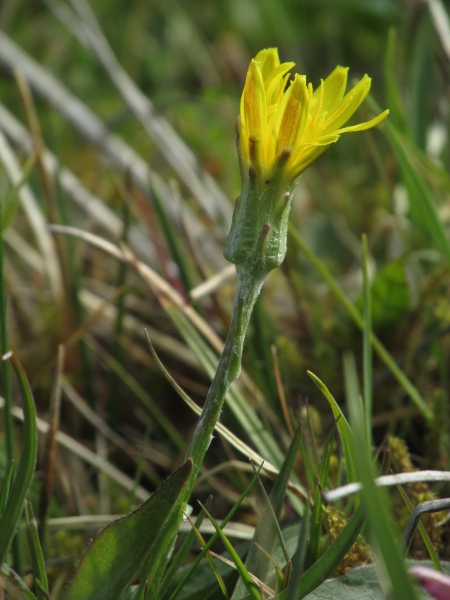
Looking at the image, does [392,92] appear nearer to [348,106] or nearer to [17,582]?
[348,106]

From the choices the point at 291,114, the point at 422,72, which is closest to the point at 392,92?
the point at 422,72

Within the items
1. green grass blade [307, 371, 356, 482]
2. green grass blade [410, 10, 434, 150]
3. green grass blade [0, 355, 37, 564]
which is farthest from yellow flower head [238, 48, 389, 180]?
green grass blade [410, 10, 434, 150]

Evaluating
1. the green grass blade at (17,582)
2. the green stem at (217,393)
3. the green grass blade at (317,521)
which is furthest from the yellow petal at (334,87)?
the green grass blade at (17,582)

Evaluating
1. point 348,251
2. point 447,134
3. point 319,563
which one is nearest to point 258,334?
point 319,563

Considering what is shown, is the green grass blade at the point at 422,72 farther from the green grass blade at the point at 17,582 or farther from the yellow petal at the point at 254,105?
the green grass blade at the point at 17,582

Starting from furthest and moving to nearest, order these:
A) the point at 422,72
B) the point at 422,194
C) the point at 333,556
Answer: the point at 422,72 → the point at 422,194 → the point at 333,556

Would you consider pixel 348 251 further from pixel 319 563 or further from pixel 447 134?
pixel 319 563

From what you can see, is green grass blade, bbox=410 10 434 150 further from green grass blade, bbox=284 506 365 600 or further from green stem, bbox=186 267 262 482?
green grass blade, bbox=284 506 365 600

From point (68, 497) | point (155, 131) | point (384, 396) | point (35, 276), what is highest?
point (155, 131)
